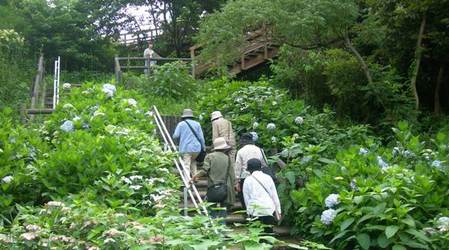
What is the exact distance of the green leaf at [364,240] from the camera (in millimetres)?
6073

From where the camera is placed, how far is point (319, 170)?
7.85 m

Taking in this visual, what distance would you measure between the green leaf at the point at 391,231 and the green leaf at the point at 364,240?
272mm

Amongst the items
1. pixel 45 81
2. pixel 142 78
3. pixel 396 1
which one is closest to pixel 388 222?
pixel 396 1

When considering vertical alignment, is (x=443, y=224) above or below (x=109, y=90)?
below

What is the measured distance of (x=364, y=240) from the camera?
20.2 ft

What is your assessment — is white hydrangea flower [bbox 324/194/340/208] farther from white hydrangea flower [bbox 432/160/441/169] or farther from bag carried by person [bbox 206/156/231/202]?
white hydrangea flower [bbox 432/160/441/169]

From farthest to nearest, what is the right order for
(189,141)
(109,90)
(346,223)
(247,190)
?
(109,90) → (189,141) → (247,190) → (346,223)

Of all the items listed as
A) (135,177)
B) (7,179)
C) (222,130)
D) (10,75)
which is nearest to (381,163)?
(222,130)

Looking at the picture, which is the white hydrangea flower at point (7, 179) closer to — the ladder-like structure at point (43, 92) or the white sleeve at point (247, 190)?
the white sleeve at point (247, 190)

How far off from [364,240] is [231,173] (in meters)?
1.90

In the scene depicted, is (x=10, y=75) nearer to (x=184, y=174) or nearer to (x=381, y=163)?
(x=184, y=174)

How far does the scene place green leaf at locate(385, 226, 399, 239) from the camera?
5.87m

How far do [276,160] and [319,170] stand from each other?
0.71 m

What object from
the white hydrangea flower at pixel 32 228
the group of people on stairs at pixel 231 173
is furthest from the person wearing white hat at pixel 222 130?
the white hydrangea flower at pixel 32 228
